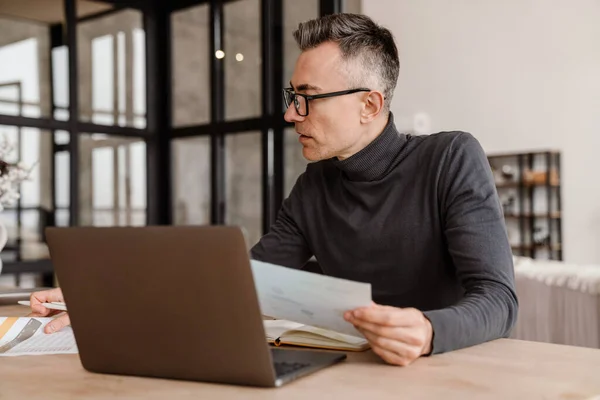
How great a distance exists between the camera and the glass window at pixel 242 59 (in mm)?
5508

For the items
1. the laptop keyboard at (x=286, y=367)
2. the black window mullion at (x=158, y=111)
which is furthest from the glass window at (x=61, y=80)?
the laptop keyboard at (x=286, y=367)

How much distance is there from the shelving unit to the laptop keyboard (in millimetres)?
6214

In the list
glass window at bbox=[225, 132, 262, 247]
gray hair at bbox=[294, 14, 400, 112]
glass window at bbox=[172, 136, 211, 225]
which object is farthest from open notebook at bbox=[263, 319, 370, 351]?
glass window at bbox=[172, 136, 211, 225]

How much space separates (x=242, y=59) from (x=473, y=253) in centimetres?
444

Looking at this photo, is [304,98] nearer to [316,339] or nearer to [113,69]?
[316,339]

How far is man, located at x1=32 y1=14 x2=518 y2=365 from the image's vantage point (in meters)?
1.51

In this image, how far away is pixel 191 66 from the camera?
591cm

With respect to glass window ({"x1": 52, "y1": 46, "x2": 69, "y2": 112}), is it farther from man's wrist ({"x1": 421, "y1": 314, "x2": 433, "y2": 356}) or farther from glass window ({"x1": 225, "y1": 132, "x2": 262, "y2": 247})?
man's wrist ({"x1": 421, "y1": 314, "x2": 433, "y2": 356})

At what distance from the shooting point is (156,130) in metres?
6.04

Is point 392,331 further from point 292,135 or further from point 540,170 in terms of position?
point 540,170

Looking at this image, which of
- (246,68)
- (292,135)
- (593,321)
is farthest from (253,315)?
(246,68)

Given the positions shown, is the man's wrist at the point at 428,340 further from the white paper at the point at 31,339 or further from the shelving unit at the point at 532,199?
the shelving unit at the point at 532,199

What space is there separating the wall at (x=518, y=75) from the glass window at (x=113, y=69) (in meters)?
2.12

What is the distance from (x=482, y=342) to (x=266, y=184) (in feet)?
13.8
